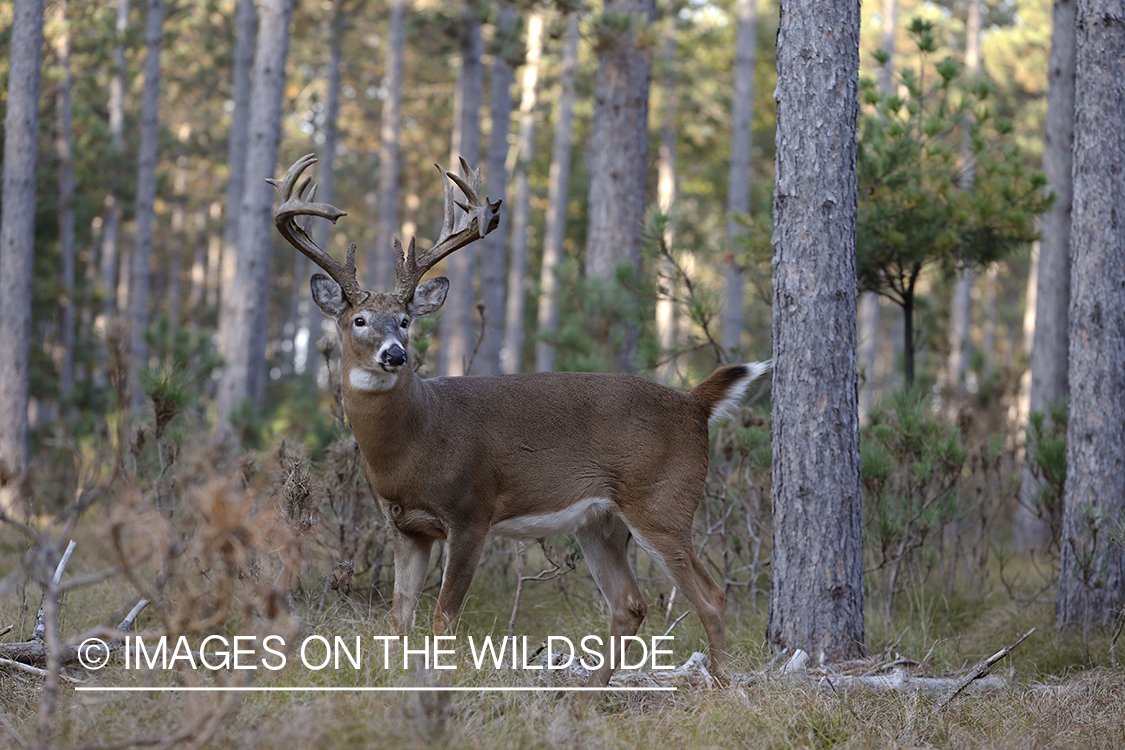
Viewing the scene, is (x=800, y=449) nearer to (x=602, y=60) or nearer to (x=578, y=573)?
(x=578, y=573)

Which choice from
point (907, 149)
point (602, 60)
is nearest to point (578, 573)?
point (907, 149)

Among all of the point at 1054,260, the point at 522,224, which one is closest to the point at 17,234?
the point at 1054,260

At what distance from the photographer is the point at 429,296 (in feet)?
16.6

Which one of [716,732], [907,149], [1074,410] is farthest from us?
[907,149]

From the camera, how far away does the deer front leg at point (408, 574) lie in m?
4.74

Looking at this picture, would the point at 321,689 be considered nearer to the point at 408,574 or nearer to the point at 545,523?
the point at 408,574

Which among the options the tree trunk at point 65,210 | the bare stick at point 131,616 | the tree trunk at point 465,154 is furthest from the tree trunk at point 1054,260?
the tree trunk at point 65,210

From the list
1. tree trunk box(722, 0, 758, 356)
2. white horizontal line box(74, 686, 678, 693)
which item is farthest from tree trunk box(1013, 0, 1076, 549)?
tree trunk box(722, 0, 758, 356)

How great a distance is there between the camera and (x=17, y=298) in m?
10.0

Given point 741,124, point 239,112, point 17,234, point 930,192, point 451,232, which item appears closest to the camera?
point 451,232

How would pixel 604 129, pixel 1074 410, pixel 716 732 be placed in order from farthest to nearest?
pixel 604 129 → pixel 1074 410 → pixel 716 732

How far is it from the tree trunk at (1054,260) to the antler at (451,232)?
21.0 feet

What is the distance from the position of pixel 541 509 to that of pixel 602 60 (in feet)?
21.1

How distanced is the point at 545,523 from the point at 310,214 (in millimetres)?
1816
